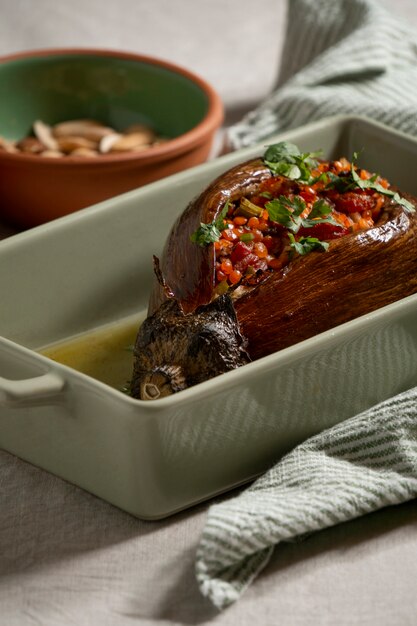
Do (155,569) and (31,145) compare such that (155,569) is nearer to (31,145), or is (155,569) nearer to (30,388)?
(30,388)

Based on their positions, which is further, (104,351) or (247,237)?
(104,351)

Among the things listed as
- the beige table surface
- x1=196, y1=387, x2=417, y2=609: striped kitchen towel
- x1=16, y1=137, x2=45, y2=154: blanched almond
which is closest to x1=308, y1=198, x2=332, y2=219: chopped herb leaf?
x1=196, y1=387, x2=417, y2=609: striped kitchen towel

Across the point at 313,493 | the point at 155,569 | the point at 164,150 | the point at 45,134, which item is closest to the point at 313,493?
the point at 313,493

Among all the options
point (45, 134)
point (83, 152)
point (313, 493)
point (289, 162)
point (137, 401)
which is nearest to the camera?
point (137, 401)

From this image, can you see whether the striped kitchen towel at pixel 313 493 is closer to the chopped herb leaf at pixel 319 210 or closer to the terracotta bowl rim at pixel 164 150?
the chopped herb leaf at pixel 319 210

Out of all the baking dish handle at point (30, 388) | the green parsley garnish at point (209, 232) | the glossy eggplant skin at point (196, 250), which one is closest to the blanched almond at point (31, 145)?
the glossy eggplant skin at point (196, 250)

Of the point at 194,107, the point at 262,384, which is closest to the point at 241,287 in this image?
the point at 262,384

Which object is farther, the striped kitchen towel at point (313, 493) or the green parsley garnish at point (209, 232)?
the green parsley garnish at point (209, 232)

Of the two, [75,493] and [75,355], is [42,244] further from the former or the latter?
[75,493]
